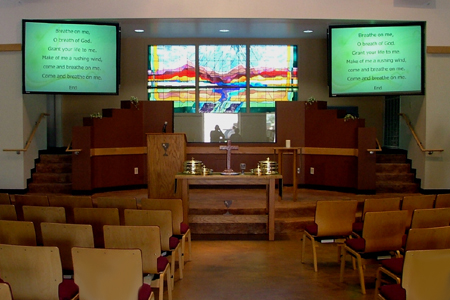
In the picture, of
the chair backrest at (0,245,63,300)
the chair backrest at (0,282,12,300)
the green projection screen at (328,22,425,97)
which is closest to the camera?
the chair backrest at (0,282,12,300)

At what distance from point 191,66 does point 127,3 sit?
128 inches

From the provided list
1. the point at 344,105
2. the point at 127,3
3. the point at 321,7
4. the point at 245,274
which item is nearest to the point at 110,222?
the point at 245,274

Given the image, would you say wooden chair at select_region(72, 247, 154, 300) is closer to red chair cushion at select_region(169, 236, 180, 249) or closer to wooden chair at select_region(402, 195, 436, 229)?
red chair cushion at select_region(169, 236, 180, 249)

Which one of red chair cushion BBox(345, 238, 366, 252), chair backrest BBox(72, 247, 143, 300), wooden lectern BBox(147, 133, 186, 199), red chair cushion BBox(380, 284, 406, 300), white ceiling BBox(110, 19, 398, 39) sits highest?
white ceiling BBox(110, 19, 398, 39)

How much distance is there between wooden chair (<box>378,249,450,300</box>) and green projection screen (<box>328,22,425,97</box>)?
567cm

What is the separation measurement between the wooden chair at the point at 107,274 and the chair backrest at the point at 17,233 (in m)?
0.90

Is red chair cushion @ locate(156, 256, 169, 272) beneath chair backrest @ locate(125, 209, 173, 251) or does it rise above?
beneath

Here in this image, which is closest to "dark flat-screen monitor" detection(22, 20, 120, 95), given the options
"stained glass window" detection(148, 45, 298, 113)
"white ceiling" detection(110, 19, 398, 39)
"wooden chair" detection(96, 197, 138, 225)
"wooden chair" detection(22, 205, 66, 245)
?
"white ceiling" detection(110, 19, 398, 39)

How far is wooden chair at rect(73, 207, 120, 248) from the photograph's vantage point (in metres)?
4.44

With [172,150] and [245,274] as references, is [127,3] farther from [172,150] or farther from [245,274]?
[245,274]

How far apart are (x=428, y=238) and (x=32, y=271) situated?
2981 mm

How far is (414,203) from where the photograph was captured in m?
5.29

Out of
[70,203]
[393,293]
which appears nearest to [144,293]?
[393,293]

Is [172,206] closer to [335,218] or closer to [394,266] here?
[335,218]
